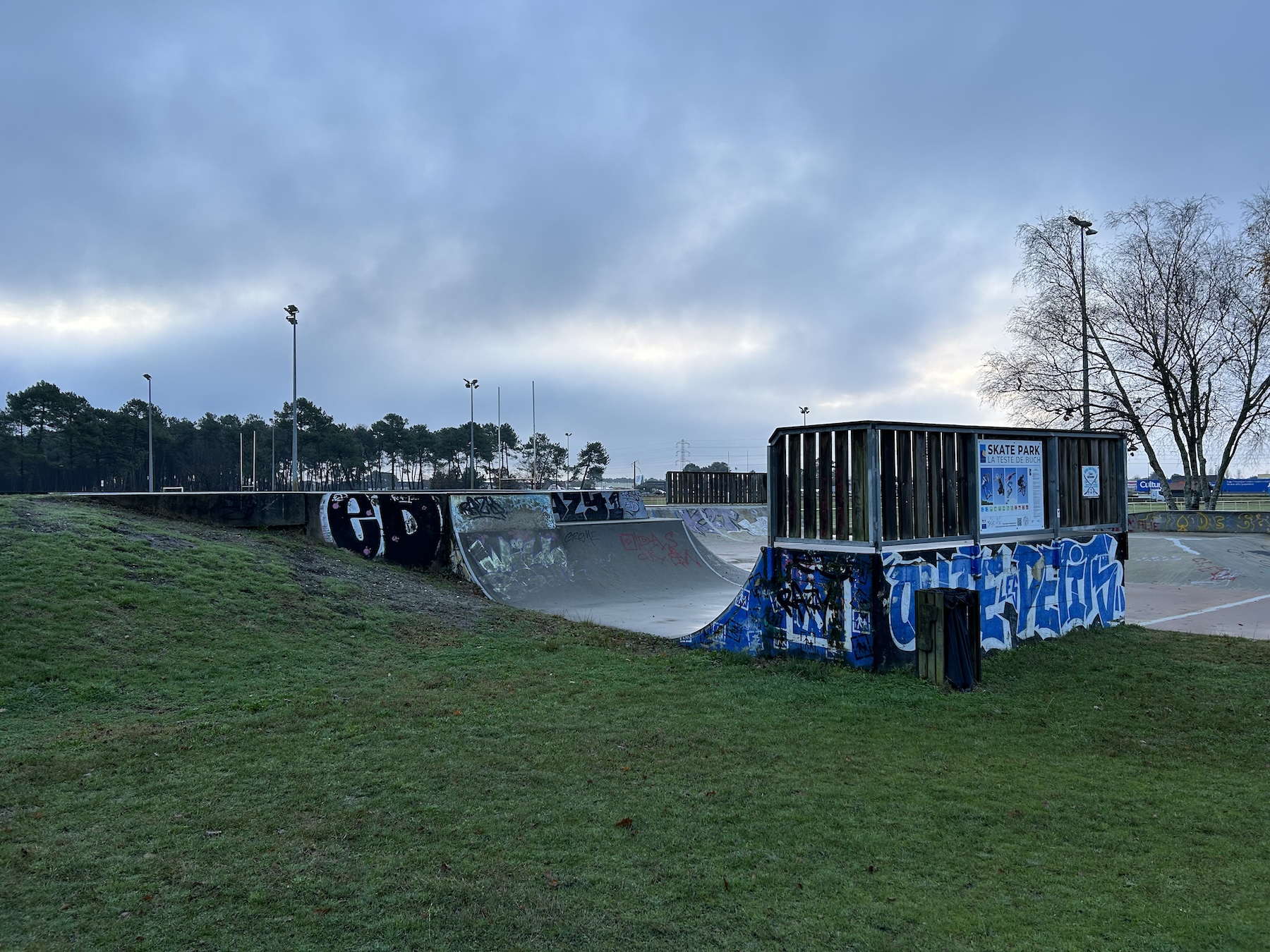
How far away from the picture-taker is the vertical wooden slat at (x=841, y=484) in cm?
851

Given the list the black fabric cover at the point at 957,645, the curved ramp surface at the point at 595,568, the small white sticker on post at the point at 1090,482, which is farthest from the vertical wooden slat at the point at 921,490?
the curved ramp surface at the point at 595,568

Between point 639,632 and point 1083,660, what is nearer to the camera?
point 1083,660

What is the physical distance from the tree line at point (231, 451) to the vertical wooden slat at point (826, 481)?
1638 inches

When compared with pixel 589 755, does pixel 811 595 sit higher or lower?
higher

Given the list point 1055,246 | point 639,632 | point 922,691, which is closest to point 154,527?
point 639,632

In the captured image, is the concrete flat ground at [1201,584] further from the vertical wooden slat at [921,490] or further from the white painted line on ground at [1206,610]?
the vertical wooden slat at [921,490]

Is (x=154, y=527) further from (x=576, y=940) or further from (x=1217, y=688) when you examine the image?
(x=1217, y=688)

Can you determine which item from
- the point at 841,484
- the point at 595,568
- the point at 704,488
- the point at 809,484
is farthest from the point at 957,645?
the point at 704,488

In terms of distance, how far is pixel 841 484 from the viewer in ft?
28.0

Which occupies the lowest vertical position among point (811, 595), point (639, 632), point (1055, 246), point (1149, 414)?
point (639, 632)

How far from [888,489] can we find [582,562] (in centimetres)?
957

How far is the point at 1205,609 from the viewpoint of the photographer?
42.7 ft

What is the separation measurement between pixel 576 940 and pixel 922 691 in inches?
206

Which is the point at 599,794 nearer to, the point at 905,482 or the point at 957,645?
the point at 957,645
